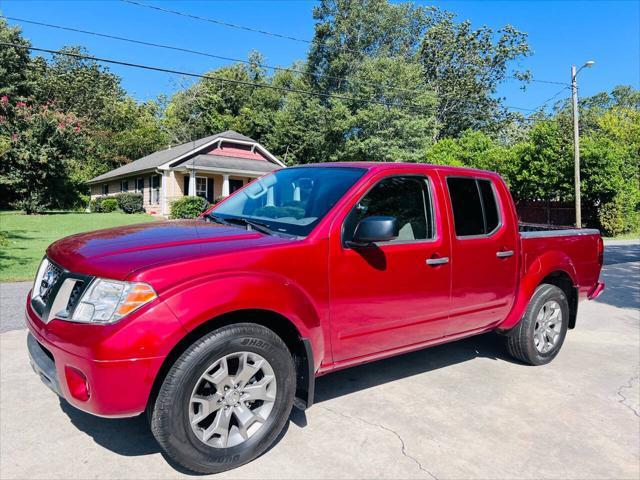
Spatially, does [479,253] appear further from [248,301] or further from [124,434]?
[124,434]

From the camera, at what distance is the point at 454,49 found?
44000 mm

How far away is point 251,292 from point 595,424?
2909mm

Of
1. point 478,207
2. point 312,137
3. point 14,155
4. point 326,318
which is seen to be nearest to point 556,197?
point 312,137

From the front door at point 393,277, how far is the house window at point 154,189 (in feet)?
98.5

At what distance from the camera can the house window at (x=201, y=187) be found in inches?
1244

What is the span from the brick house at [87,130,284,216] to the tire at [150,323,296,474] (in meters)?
27.1

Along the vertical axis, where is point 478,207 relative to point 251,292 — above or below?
above

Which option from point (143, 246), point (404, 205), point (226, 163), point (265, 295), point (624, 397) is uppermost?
point (226, 163)

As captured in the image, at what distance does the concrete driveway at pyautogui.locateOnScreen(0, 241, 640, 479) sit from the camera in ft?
9.56

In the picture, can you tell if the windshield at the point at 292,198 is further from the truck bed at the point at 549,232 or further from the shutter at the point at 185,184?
the shutter at the point at 185,184

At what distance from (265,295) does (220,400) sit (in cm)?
66

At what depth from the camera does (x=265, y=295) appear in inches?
111

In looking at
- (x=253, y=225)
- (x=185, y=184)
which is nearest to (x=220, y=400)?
(x=253, y=225)

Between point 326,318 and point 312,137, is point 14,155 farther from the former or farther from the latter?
point 326,318
